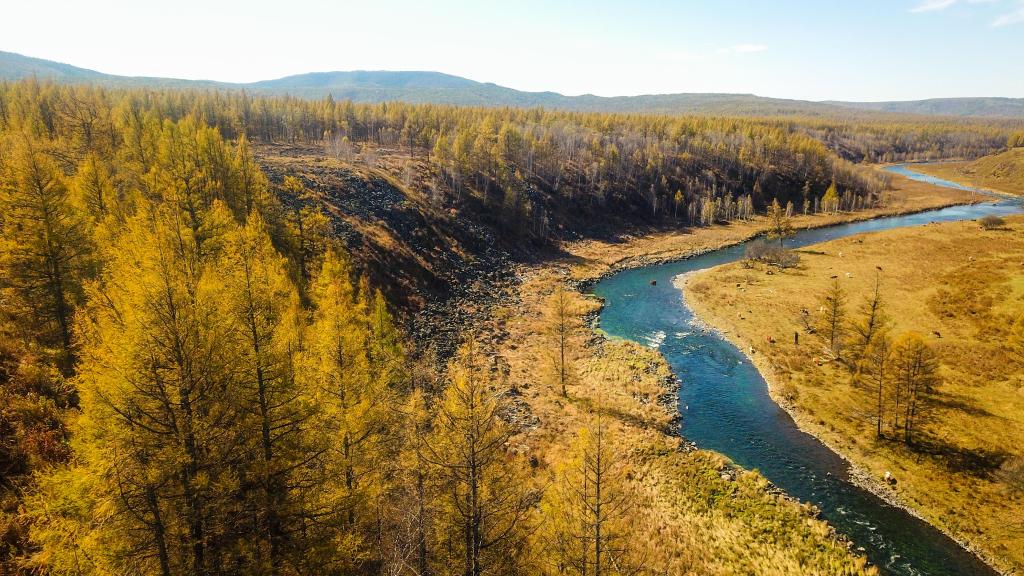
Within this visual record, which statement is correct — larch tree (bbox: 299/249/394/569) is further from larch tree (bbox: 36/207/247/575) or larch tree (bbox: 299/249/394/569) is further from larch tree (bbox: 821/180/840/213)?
larch tree (bbox: 821/180/840/213)

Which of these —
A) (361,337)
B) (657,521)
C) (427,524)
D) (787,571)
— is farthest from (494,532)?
(787,571)

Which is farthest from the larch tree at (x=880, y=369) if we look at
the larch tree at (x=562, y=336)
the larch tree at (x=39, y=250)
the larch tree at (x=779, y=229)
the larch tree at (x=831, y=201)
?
the larch tree at (x=831, y=201)

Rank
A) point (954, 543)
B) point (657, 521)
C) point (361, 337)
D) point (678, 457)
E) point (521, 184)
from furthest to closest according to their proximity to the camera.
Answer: point (521, 184) < point (678, 457) < point (657, 521) < point (954, 543) < point (361, 337)

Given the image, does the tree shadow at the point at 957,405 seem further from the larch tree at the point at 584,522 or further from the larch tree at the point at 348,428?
the larch tree at the point at 348,428

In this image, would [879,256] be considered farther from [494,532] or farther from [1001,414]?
[494,532]

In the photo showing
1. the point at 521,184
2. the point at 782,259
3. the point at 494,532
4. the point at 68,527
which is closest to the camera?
the point at 68,527

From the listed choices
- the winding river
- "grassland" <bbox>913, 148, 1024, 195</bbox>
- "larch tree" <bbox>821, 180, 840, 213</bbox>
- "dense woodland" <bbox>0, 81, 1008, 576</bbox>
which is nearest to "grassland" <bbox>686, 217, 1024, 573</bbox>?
the winding river

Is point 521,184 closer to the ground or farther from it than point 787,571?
farther from it
